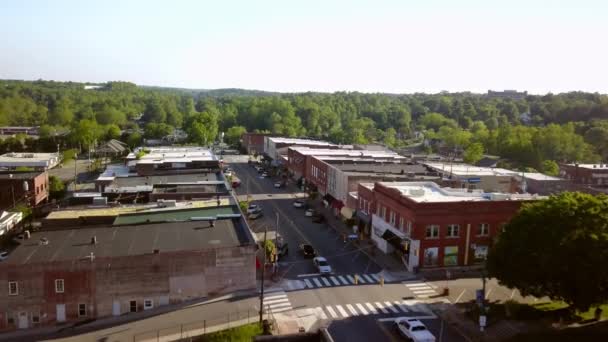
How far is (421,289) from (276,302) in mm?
10729

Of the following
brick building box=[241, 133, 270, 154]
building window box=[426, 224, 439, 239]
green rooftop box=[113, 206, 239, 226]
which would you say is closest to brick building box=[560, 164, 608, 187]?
building window box=[426, 224, 439, 239]

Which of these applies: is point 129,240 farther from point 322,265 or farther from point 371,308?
point 371,308

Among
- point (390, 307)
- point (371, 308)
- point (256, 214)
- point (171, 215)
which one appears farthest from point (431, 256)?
point (256, 214)

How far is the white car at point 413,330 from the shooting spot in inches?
1156

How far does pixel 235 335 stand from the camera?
1184 inches

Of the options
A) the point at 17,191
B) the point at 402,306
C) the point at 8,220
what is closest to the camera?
the point at 402,306

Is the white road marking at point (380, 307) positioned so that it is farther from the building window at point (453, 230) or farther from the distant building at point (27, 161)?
the distant building at point (27, 161)

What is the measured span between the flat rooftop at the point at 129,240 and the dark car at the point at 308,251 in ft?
22.0

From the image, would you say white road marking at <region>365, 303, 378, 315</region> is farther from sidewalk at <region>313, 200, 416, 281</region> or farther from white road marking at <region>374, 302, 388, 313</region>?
sidewalk at <region>313, 200, 416, 281</region>

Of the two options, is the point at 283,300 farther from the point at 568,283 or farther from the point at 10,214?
the point at 10,214

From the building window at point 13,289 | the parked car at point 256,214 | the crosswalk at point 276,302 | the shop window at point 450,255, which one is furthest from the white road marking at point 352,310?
the parked car at point 256,214

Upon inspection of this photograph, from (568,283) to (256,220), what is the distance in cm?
3463

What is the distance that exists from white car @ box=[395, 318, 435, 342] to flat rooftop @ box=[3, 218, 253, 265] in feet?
39.3

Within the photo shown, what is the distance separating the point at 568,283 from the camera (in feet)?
100
